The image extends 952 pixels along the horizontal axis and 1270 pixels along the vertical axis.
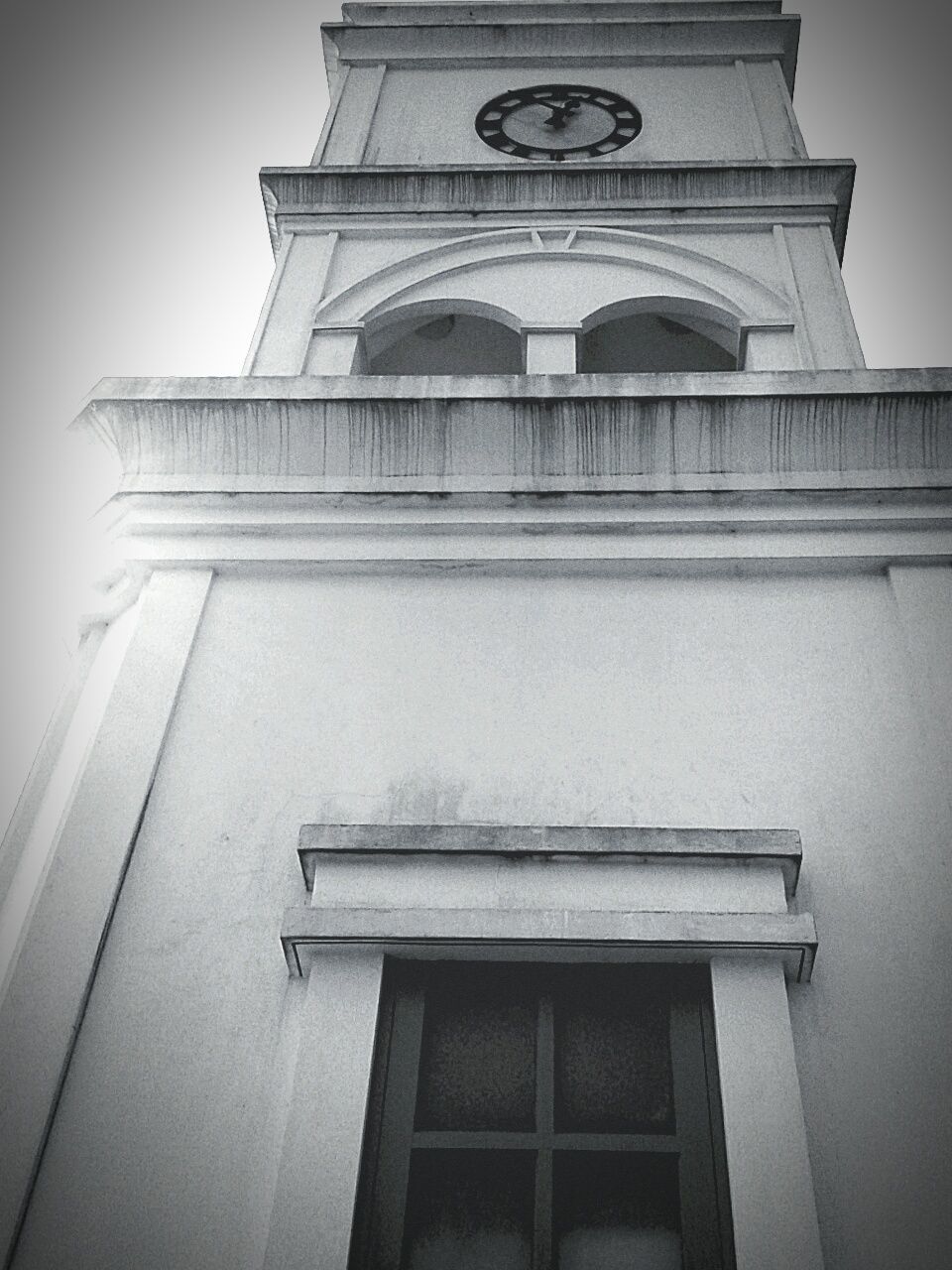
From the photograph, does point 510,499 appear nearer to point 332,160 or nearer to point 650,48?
point 332,160

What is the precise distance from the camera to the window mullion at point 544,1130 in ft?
17.1

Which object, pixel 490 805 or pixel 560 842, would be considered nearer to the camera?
pixel 560 842

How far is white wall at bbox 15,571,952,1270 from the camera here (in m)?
5.40

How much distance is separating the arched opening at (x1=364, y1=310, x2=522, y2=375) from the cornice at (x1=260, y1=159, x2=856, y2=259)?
95cm

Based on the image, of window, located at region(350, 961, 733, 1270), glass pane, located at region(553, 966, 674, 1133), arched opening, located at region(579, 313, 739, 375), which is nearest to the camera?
window, located at region(350, 961, 733, 1270)

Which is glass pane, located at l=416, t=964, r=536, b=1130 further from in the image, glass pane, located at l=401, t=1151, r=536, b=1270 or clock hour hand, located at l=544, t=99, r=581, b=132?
clock hour hand, located at l=544, t=99, r=581, b=132

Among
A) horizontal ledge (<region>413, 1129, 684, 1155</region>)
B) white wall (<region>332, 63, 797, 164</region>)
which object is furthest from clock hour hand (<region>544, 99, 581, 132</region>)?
horizontal ledge (<region>413, 1129, 684, 1155</region>)

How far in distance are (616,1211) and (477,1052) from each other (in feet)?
2.89

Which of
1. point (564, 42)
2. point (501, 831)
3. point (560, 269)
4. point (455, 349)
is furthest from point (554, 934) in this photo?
point (564, 42)

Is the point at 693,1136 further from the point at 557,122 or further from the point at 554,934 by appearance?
the point at 557,122

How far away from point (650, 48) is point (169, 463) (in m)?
9.38

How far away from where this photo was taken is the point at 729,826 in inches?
257

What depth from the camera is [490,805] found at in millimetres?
6707

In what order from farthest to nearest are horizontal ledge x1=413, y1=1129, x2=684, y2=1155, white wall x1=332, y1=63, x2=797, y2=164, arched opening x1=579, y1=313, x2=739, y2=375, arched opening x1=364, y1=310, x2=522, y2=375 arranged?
white wall x1=332, y1=63, x2=797, y2=164 < arched opening x1=364, y1=310, x2=522, y2=375 < arched opening x1=579, y1=313, x2=739, y2=375 < horizontal ledge x1=413, y1=1129, x2=684, y2=1155
